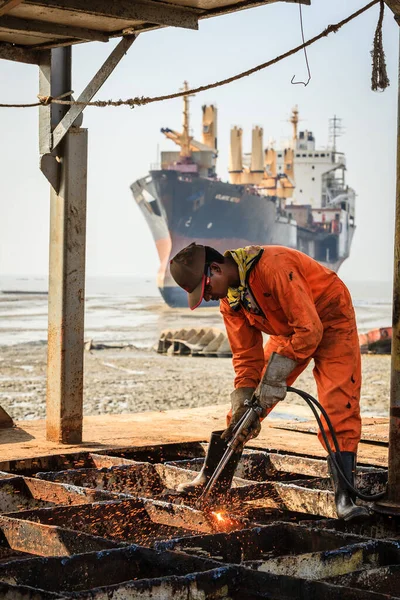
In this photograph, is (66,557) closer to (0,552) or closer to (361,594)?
(0,552)

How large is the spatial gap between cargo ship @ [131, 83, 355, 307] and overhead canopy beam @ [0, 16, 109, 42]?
5302 cm

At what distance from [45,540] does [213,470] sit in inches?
50.1

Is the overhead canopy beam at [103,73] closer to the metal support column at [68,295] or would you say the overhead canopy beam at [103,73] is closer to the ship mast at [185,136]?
the metal support column at [68,295]

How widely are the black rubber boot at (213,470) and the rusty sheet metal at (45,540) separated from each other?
1053 millimetres

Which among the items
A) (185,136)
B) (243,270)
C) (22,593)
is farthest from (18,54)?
(185,136)

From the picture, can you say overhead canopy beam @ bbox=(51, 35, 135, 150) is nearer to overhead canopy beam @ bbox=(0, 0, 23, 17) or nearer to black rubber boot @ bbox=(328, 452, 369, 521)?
overhead canopy beam @ bbox=(0, 0, 23, 17)

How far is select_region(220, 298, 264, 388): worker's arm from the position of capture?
5.10m

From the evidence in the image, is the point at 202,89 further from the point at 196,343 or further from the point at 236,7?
the point at 196,343

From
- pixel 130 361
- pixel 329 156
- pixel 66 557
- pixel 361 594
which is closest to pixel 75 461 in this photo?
pixel 66 557

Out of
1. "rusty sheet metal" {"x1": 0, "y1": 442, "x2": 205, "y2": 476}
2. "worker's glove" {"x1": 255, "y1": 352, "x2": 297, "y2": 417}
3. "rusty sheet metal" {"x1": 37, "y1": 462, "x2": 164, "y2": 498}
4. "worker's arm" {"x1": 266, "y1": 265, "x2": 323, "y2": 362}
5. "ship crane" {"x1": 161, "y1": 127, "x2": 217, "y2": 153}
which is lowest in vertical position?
"rusty sheet metal" {"x1": 0, "y1": 442, "x2": 205, "y2": 476}

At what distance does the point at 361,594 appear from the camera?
3.22 meters

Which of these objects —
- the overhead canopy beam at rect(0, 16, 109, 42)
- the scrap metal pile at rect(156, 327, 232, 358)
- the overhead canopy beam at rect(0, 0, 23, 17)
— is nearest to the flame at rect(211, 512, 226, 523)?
the overhead canopy beam at rect(0, 0, 23, 17)

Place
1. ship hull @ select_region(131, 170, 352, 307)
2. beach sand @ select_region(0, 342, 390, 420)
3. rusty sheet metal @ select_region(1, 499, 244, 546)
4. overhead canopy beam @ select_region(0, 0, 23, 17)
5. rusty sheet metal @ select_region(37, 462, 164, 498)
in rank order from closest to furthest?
1. rusty sheet metal @ select_region(1, 499, 244, 546)
2. overhead canopy beam @ select_region(0, 0, 23, 17)
3. rusty sheet metal @ select_region(37, 462, 164, 498)
4. beach sand @ select_region(0, 342, 390, 420)
5. ship hull @ select_region(131, 170, 352, 307)

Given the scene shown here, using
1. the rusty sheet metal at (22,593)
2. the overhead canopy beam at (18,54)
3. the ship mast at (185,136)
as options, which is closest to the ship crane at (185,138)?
the ship mast at (185,136)
